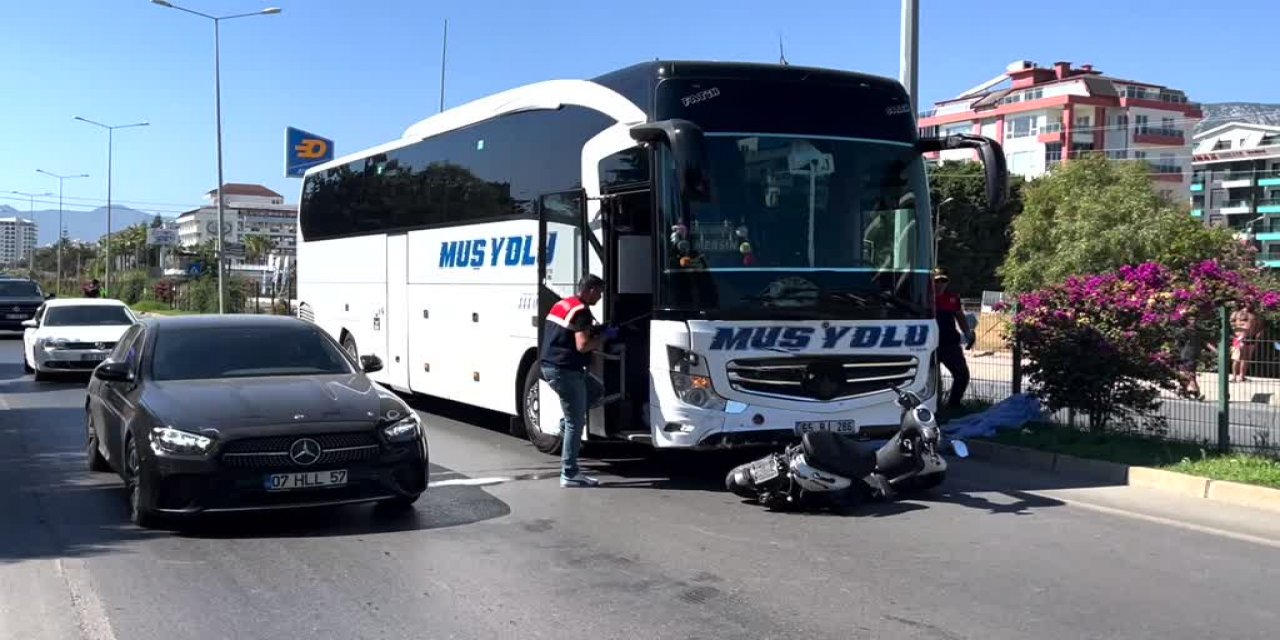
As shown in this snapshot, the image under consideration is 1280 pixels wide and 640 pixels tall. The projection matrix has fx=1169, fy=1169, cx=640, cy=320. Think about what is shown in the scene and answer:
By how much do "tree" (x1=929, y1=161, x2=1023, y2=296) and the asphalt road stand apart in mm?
61128

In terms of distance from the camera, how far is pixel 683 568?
7.01 metres

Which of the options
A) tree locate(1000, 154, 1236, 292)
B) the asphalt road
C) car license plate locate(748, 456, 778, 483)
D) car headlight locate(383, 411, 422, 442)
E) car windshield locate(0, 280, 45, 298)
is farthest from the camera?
tree locate(1000, 154, 1236, 292)

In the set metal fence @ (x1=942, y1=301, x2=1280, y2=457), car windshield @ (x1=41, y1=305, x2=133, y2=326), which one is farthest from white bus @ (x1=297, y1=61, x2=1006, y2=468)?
car windshield @ (x1=41, y1=305, x2=133, y2=326)

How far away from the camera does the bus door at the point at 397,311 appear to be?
15484 millimetres

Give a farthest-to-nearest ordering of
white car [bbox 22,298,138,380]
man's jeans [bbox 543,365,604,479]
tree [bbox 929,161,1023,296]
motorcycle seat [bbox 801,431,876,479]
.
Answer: tree [bbox 929,161,1023,296]
white car [bbox 22,298,138,380]
man's jeans [bbox 543,365,604,479]
motorcycle seat [bbox 801,431,876,479]

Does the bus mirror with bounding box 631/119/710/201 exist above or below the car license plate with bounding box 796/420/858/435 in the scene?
above

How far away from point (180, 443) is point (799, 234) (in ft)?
16.0

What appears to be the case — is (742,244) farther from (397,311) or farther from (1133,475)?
(397,311)

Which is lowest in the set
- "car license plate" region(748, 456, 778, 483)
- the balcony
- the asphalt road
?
the asphalt road

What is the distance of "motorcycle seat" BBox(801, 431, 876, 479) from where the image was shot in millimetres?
8859

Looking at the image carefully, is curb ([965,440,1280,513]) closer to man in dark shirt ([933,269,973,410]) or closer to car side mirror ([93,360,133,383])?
man in dark shirt ([933,269,973,410])

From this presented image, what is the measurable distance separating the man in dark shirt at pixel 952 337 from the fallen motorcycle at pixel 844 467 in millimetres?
4707

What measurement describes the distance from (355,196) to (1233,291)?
38.4ft

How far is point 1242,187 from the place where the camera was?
11138cm
